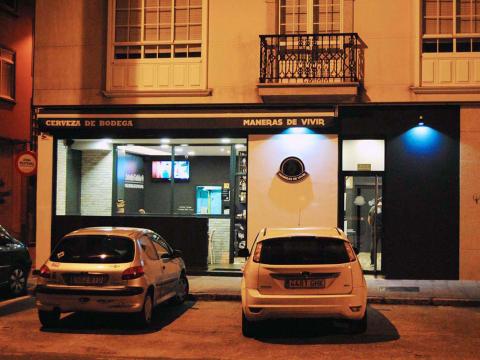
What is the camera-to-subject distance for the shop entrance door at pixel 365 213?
1480cm

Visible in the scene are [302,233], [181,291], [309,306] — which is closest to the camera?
[309,306]

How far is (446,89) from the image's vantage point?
46.3ft

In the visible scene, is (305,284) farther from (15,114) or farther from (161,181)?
(15,114)

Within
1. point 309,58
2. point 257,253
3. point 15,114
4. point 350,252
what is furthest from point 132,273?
point 15,114

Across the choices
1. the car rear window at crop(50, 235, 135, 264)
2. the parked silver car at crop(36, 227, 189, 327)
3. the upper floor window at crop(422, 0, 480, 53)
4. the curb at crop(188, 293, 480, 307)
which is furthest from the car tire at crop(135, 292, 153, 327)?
the upper floor window at crop(422, 0, 480, 53)

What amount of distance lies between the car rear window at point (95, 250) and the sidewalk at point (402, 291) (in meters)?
3.31

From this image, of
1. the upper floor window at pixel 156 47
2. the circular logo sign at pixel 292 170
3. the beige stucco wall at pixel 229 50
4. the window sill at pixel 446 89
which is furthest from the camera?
the upper floor window at pixel 156 47

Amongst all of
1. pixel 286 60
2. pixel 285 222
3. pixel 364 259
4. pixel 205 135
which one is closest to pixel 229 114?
pixel 205 135

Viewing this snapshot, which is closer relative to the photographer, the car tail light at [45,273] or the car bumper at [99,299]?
Result: the car bumper at [99,299]

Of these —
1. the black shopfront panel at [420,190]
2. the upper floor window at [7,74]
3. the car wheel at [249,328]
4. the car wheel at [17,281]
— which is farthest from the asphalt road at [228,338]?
the upper floor window at [7,74]

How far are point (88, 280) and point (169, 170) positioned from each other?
735cm

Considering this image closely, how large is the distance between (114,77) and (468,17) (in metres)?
8.66

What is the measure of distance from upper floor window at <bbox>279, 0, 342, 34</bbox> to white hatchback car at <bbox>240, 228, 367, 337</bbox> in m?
7.80

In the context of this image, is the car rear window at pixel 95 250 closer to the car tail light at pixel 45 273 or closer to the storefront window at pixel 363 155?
the car tail light at pixel 45 273
